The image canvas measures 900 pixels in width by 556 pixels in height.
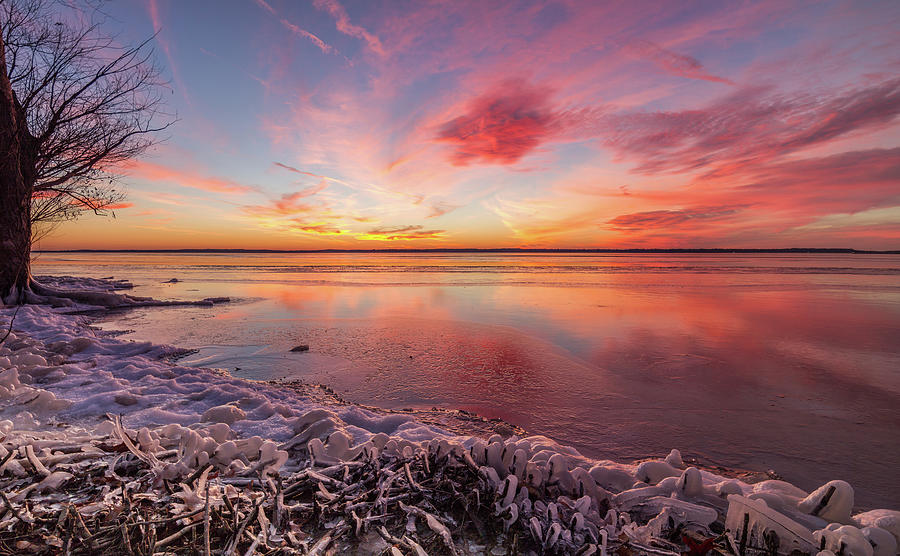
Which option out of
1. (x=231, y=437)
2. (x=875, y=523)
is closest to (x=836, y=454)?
(x=875, y=523)

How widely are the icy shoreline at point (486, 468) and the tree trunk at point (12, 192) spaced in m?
6.53

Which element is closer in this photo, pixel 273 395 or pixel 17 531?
pixel 17 531

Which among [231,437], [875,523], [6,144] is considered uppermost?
[6,144]

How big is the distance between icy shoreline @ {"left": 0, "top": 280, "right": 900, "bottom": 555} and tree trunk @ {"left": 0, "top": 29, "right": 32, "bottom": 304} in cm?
653

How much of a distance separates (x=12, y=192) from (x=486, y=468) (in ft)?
36.3

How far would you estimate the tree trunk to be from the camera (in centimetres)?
686

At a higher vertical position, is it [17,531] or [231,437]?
[17,531]

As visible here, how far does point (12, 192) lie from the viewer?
745 centimetres

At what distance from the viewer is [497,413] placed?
12.7ft

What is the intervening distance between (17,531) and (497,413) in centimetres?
332

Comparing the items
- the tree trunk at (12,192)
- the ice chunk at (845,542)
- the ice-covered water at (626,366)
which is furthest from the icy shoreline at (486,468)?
the tree trunk at (12,192)

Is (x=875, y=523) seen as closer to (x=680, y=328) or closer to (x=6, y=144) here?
(x=680, y=328)

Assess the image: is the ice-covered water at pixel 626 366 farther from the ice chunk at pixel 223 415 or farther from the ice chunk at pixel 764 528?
the ice chunk at pixel 764 528

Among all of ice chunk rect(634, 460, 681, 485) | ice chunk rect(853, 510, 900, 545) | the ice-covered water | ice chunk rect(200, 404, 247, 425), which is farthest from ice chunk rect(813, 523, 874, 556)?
ice chunk rect(200, 404, 247, 425)
